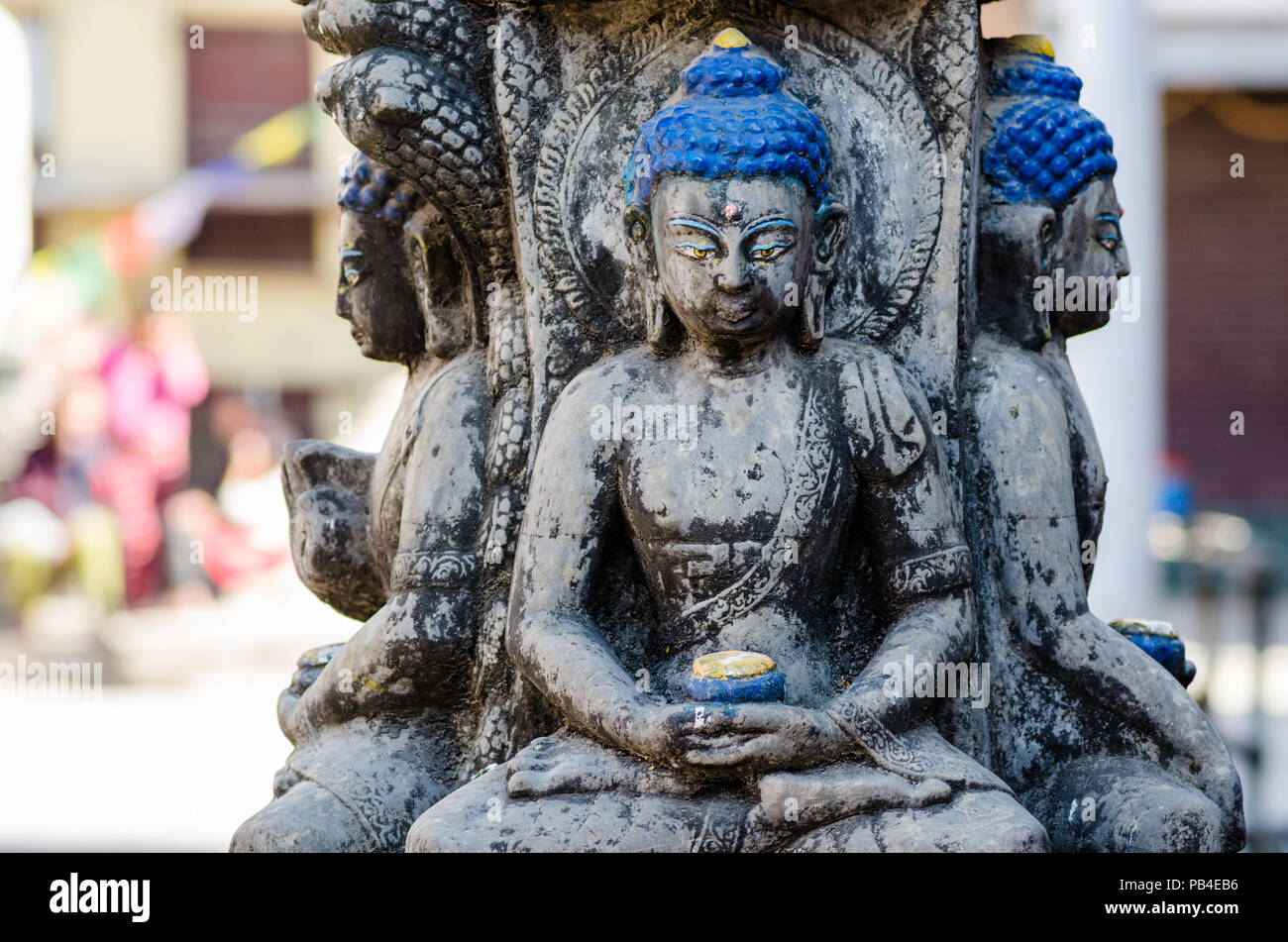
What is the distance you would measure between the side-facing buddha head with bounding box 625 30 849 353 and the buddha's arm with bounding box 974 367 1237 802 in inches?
19.3

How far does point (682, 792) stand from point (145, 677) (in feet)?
26.6

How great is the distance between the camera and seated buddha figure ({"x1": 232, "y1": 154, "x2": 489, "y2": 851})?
10.9 feet

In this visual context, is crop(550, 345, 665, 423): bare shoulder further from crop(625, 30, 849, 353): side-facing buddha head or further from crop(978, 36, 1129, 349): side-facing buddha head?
crop(978, 36, 1129, 349): side-facing buddha head

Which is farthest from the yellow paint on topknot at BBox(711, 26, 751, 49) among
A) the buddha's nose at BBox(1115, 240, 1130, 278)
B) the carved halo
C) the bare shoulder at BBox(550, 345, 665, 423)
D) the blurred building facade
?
the blurred building facade

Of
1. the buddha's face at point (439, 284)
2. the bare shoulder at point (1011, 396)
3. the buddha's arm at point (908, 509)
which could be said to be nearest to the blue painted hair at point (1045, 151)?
the bare shoulder at point (1011, 396)

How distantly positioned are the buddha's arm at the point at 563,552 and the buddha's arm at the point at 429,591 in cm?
25

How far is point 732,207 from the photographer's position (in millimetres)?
3045

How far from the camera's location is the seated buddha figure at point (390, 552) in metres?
3.33

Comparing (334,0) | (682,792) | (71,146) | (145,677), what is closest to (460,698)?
(682,792)

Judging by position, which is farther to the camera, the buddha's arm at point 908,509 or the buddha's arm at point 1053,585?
the buddha's arm at point 1053,585

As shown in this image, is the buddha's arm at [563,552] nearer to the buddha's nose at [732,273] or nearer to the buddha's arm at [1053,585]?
the buddha's nose at [732,273]

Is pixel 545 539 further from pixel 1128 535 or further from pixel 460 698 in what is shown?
pixel 1128 535

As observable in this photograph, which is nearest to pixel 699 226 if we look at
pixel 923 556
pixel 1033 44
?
pixel 923 556

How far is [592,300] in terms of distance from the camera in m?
3.42
